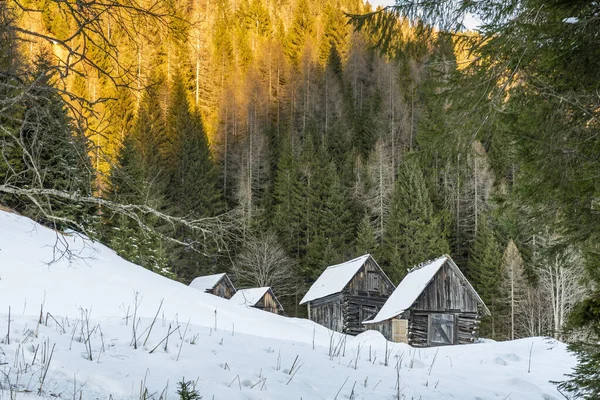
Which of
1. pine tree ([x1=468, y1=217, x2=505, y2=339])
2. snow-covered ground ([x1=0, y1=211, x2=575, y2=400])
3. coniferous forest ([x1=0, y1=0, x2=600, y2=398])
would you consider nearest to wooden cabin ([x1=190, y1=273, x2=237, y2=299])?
coniferous forest ([x1=0, y1=0, x2=600, y2=398])

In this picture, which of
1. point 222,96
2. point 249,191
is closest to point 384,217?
point 249,191

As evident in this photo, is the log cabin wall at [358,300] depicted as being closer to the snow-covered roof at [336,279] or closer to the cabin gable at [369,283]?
the cabin gable at [369,283]

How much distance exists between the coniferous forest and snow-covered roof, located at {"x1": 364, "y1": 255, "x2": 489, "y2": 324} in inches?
185

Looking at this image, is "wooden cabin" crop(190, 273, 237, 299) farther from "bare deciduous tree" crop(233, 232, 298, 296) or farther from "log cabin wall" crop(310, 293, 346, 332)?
"log cabin wall" crop(310, 293, 346, 332)

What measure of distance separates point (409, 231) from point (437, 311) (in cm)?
1676

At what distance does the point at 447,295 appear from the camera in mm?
28531

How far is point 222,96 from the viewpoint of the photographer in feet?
212

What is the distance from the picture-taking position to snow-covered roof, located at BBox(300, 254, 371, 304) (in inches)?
1305

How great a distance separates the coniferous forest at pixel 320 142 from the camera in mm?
4859

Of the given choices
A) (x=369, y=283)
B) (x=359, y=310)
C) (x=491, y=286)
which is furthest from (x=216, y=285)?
(x=491, y=286)

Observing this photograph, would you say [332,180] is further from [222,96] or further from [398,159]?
[222,96]

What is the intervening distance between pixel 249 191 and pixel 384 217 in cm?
1407

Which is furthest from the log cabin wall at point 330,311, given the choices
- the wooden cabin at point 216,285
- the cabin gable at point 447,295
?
the wooden cabin at point 216,285

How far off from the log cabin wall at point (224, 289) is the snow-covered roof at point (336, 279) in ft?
21.7
